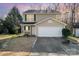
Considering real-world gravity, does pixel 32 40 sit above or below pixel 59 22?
below

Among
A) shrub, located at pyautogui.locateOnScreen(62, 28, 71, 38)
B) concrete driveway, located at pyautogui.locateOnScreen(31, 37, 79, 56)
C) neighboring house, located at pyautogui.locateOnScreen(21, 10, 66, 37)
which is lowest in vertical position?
concrete driveway, located at pyautogui.locateOnScreen(31, 37, 79, 56)

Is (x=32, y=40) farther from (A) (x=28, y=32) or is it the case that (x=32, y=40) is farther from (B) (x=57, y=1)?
(B) (x=57, y=1)

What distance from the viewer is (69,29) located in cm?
323

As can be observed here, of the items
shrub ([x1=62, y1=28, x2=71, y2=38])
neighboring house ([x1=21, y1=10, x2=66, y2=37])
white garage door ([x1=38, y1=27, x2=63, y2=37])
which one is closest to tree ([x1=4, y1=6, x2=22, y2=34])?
neighboring house ([x1=21, y1=10, x2=66, y2=37])

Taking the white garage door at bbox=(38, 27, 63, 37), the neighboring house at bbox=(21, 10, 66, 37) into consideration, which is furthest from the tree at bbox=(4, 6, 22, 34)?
the white garage door at bbox=(38, 27, 63, 37)

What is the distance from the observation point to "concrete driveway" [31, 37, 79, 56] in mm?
3236

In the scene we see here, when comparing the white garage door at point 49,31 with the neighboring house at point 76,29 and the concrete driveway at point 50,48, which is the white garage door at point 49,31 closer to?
the concrete driveway at point 50,48

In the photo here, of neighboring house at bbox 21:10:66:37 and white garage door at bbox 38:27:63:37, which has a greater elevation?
neighboring house at bbox 21:10:66:37

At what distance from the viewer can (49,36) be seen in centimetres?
327

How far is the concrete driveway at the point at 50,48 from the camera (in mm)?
3236

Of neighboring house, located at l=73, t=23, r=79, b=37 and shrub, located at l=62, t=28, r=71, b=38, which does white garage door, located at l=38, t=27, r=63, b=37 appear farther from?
neighboring house, located at l=73, t=23, r=79, b=37

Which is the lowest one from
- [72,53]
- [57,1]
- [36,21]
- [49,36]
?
[72,53]

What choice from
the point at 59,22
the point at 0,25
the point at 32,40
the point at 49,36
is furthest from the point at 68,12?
the point at 0,25

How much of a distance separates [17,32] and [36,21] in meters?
0.29
